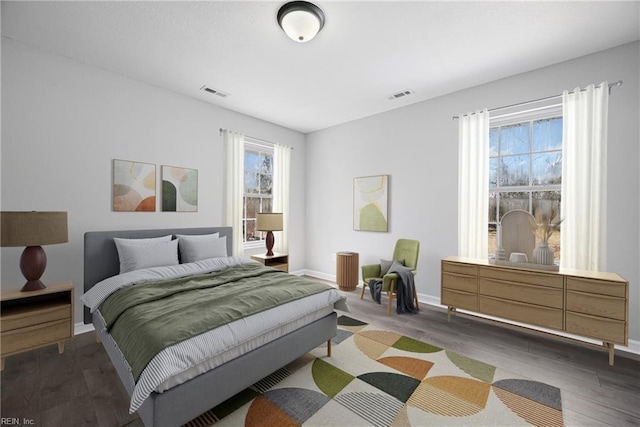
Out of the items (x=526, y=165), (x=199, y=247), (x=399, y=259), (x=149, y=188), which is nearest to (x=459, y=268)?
(x=399, y=259)

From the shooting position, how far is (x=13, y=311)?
7.74 feet

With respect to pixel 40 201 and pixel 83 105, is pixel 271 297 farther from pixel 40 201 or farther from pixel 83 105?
pixel 83 105

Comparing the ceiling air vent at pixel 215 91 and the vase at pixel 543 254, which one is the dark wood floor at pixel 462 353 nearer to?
the vase at pixel 543 254

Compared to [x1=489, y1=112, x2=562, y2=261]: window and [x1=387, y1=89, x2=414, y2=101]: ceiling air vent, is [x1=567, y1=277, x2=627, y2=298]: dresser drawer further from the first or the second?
[x1=387, y1=89, x2=414, y2=101]: ceiling air vent

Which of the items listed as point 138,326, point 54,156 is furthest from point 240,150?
point 138,326

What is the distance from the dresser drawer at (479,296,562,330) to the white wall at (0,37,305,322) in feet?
12.7

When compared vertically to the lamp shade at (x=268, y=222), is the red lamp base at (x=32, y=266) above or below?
below

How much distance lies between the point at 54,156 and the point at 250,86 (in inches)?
88.7

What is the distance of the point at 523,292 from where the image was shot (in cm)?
281

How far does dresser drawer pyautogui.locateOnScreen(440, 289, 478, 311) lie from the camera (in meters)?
3.11

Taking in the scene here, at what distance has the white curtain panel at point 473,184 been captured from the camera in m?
3.47

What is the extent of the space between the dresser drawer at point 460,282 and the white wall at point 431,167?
1.92ft

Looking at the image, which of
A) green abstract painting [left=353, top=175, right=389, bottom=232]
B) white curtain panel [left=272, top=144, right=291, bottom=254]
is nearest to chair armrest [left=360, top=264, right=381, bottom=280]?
green abstract painting [left=353, top=175, right=389, bottom=232]

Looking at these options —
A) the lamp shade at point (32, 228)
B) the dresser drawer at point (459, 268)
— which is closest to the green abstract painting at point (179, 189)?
the lamp shade at point (32, 228)
